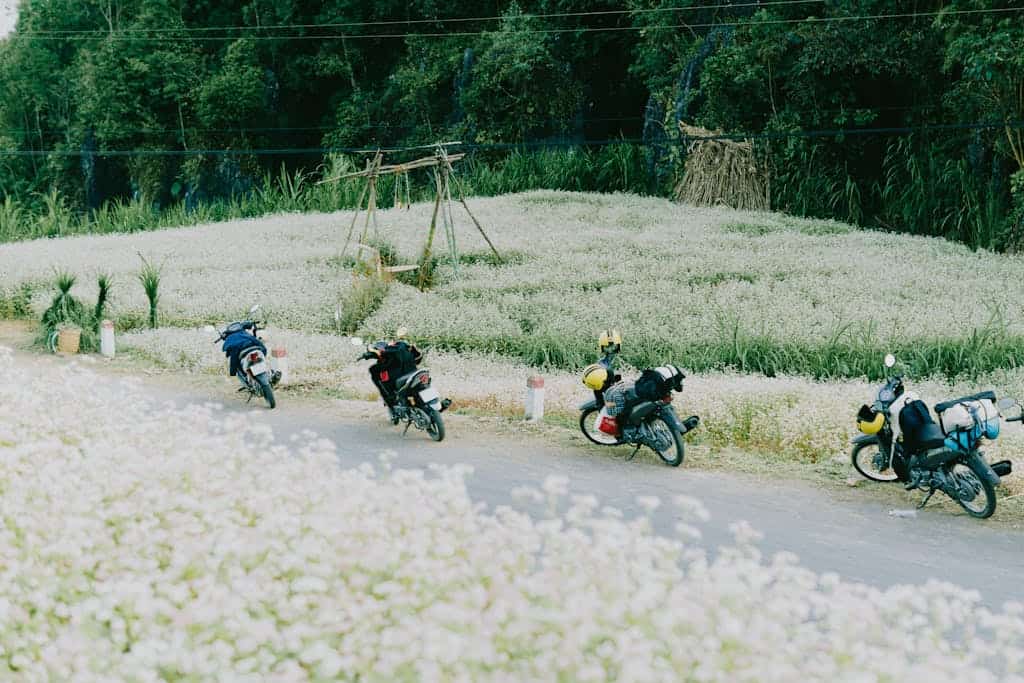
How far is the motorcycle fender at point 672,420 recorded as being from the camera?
30.8ft

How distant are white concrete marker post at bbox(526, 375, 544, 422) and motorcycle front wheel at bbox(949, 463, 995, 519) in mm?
4333

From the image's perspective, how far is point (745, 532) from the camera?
192 inches

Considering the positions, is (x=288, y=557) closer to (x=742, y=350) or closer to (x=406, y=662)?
(x=406, y=662)

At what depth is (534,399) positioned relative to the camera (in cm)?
1117

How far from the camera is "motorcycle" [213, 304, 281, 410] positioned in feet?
39.4

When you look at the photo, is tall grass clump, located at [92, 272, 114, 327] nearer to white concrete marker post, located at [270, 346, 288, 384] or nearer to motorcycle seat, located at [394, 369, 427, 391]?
white concrete marker post, located at [270, 346, 288, 384]

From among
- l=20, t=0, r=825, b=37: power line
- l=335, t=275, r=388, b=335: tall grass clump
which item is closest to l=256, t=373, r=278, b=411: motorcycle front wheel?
l=335, t=275, r=388, b=335: tall grass clump

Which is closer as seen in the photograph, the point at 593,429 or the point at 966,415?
the point at 966,415

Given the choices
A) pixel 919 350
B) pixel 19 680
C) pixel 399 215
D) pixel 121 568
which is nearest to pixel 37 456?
pixel 121 568

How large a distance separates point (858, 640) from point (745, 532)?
27.6 inches

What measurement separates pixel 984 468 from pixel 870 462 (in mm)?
1268

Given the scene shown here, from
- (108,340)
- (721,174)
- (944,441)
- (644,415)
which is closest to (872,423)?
(944,441)

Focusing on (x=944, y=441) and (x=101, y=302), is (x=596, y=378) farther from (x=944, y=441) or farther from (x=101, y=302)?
(x=101, y=302)

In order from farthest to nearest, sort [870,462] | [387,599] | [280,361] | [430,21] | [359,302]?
1. [430,21]
2. [359,302]
3. [280,361]
4. [870,462]
5. [387,599]
